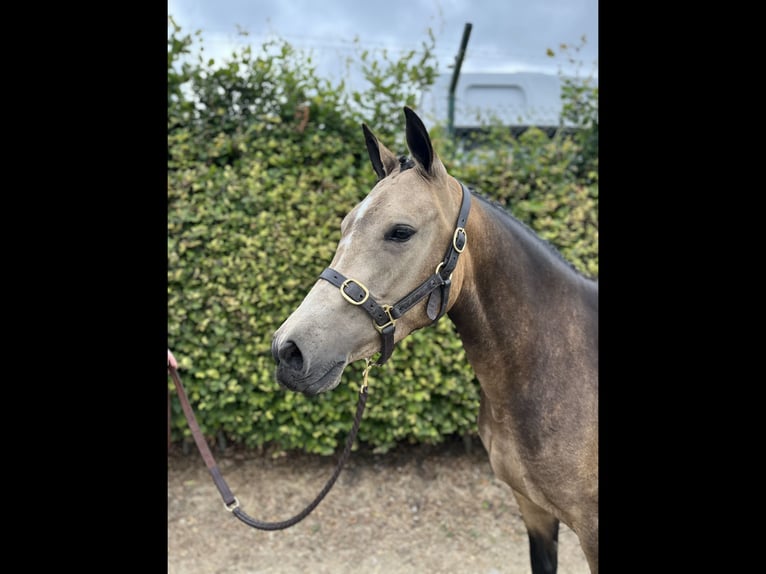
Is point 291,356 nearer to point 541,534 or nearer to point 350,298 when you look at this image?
point 350,298

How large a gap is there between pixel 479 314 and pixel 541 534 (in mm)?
1290

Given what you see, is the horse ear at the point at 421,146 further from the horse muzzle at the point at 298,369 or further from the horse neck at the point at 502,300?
the horse muzzle at the point at 298,369

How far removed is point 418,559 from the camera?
3.83 m

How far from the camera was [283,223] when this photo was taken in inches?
158

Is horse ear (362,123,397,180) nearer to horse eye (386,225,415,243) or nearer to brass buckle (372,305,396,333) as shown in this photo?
horse eye (386,225,415,243)

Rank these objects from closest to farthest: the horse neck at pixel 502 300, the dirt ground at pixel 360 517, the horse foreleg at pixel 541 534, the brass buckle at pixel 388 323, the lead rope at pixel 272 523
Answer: the brass buckle at pixel 388 323
the horse neck at pixel 502 300
the lead rope at pixel 272 523
the horse foreleg at pixel 541 534
the dirt ground at pixel 360 517

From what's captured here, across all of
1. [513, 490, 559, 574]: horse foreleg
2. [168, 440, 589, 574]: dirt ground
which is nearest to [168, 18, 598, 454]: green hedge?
[168, 440, 589, 574]: dirt ground

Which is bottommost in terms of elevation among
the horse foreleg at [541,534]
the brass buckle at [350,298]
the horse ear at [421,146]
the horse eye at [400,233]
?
the horse foreleg at [541,534]

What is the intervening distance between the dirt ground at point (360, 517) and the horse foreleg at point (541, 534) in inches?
52.4

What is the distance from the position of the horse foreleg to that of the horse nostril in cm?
150

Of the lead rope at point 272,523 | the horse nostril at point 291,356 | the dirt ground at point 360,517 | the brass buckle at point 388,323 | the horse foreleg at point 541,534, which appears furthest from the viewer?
the dirt ground at point 360,517

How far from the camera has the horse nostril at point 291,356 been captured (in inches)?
62.1

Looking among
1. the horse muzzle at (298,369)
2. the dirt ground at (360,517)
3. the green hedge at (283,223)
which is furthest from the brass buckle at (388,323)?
the dirt ground at (360,517)
